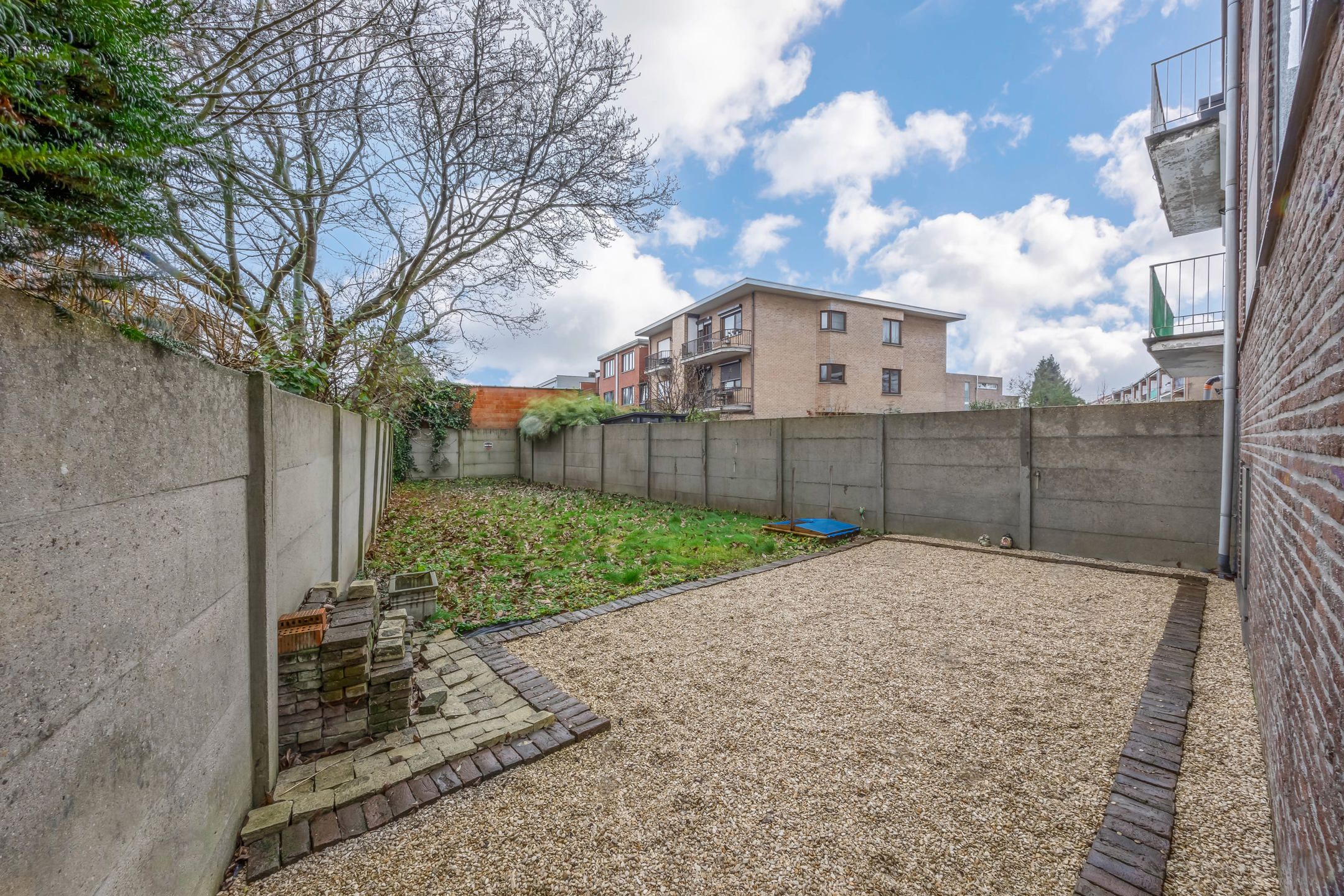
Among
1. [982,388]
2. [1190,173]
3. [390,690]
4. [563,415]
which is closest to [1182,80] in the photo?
[1190,173]

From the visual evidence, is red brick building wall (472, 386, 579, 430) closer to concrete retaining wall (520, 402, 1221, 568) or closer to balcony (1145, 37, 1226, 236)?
concrete retaining wall (520, 402, 1221, 568)

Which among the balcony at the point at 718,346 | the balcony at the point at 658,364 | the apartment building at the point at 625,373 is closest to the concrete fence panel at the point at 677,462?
the balcony at the point at 718,346

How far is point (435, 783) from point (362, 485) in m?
4.65

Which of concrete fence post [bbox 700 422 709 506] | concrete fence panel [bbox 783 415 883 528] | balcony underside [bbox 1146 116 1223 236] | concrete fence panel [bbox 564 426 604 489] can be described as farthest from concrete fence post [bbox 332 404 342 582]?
balcony underside [bbox 1146 116 1223 236]

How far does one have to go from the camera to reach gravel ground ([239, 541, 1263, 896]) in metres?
1.90

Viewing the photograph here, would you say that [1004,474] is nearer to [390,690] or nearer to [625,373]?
[390,690]

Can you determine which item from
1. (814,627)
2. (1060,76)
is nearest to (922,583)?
(814,627)

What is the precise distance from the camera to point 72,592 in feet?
3.58

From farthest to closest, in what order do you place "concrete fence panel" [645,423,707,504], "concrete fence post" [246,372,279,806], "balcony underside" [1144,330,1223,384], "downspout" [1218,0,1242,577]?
"concrete fence panel" [645,423,707,504] → "balcony underside" [1144,330,1223,384] → "downspout" [1218,0,1242,577] → "concrete fence post" [246,372,279,806]

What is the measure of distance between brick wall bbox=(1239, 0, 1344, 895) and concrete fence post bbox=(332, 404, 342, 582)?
523 cm

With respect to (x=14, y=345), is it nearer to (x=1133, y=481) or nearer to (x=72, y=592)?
(x=72, y=592)

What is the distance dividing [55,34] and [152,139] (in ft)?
0.74

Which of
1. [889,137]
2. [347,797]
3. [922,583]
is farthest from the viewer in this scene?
[889,137]

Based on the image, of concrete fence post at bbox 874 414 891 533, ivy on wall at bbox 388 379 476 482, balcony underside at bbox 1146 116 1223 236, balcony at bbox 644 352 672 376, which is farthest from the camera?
balcony at bbox 644 352 672 376
